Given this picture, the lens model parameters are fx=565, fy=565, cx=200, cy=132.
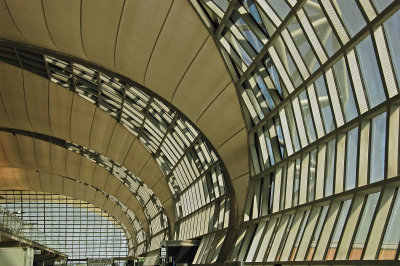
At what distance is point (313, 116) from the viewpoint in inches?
743

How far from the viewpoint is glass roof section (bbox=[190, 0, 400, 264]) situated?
43.5ft

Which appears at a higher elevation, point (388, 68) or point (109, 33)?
point (109, 33)

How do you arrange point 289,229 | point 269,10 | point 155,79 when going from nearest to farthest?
point 269,10 < point 289,229 < point 155,79

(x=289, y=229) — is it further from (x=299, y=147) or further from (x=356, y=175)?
(x=356, y=175)

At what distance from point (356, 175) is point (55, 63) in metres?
23.1

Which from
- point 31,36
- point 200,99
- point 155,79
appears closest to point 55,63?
point 31,36

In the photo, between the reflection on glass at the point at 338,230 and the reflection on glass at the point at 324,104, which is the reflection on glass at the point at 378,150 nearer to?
the reflection on glass at the point at 338,230

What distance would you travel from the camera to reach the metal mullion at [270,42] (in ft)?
53.7

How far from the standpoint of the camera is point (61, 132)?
1756 inches

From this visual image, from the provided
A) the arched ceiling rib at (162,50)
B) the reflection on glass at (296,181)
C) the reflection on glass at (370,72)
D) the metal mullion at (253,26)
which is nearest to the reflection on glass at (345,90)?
the reflection on glass at (370,72)

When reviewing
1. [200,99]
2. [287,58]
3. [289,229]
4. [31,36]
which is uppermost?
[31,36]

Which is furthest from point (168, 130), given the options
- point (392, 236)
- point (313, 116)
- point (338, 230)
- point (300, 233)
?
point (392, 236)

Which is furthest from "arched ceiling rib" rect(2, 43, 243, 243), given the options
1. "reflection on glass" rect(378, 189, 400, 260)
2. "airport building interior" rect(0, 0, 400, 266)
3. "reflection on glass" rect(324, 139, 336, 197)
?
"reflection on glass" rect(378, 189, 400, 260)

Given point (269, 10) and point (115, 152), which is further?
point (115, 152)
